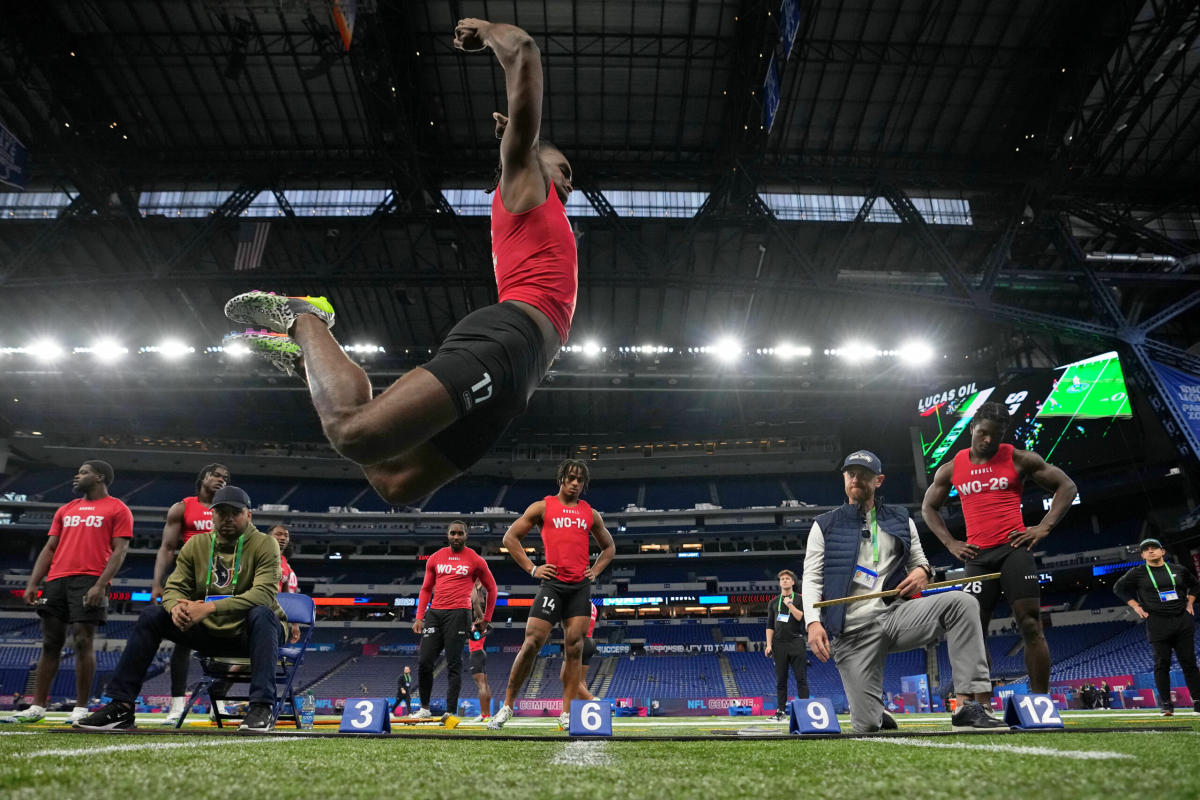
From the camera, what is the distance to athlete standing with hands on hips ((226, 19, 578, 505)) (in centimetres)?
258

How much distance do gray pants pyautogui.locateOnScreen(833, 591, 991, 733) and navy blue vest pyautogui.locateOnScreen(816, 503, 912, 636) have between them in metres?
0.17

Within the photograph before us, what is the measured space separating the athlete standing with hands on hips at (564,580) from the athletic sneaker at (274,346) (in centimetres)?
342

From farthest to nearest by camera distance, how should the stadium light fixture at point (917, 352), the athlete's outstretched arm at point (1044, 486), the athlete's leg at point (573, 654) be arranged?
the stadium light fixture at point (917, 352) < the athlete's leg at point (573, 654) < the athlete's outstretched arm at point (1044, 486)

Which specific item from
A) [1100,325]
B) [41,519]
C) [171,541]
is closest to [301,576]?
[41,519]

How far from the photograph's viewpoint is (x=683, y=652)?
33.4 metres

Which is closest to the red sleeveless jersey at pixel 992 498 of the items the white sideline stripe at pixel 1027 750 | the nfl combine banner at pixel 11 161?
the white sideline stripe at pixel 1027 750

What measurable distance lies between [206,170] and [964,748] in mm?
21863

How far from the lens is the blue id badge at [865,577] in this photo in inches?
176

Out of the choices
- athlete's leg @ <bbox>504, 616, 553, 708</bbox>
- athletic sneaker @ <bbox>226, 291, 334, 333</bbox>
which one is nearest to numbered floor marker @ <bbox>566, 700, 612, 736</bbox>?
athlete's leg @ <bbox>504, 616, 553, 708</bbox>

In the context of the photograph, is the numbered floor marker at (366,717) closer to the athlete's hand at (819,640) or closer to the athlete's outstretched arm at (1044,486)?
the athlete's hand at (819,640)

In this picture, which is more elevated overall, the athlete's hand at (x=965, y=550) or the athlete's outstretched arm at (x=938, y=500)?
the athlete's outstretched arm at (x=938, y=500)

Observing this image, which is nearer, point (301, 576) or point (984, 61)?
point (984, 61)

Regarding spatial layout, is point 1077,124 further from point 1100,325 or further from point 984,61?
point 1100,325

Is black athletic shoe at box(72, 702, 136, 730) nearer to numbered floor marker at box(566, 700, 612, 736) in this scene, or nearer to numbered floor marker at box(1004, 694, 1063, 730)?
numbered floor marker at box(566, 700, 612, 736)
